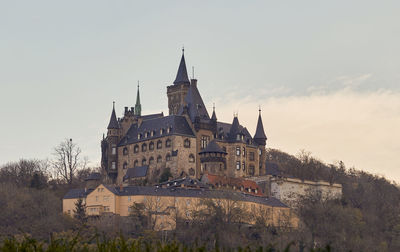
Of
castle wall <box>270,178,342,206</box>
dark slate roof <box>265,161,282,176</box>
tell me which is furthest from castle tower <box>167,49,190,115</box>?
castle wall <box>270,178,342,206</box>

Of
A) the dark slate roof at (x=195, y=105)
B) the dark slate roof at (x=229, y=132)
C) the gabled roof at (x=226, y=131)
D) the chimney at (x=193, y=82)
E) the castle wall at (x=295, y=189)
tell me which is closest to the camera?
the castle wall at (x=295, y=189)

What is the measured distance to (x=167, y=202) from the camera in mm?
97125

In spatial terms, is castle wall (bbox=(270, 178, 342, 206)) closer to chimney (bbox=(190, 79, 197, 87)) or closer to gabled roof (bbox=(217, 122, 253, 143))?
gabled roof (bbox=(217, 122, 253, 143))

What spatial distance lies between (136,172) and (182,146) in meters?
7.29

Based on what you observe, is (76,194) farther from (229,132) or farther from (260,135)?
(260,135)

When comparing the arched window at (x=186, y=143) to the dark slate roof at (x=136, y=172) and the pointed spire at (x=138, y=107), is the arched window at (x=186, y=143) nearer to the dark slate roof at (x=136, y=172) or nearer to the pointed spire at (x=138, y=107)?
the dark slate roof at (x=136, y=172)

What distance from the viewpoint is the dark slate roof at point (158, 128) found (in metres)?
108

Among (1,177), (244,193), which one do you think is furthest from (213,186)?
(1,177)

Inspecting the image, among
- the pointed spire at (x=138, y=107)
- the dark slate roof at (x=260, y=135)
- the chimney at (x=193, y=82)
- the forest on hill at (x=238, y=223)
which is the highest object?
the chimney at (x=193, y=82)

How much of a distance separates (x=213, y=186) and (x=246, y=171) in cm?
884

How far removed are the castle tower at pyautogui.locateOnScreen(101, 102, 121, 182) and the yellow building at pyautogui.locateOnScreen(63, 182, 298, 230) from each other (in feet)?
40.7

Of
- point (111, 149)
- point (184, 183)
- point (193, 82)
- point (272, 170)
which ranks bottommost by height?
point (184, 183)

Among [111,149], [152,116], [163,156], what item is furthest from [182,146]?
[152,116]

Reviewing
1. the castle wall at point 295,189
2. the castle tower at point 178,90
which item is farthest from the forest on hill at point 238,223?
the castle tower at point 178,90
